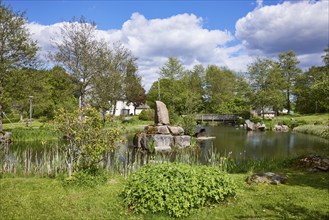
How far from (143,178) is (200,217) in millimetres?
1484

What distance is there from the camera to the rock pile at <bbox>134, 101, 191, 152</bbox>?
21.1 metres

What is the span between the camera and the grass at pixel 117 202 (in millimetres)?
6070

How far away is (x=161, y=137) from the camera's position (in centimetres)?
2150

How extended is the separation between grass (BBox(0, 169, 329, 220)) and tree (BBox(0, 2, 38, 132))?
60.1ft

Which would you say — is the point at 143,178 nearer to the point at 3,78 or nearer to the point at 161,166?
the point at 161,166

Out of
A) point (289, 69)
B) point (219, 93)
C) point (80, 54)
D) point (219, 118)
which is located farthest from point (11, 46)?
point (289, 69)

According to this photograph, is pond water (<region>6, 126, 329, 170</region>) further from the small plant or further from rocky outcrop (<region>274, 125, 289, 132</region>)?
rocky outcrop (<region>274, 125, 289, 132</region>)

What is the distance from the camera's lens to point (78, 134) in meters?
8.42

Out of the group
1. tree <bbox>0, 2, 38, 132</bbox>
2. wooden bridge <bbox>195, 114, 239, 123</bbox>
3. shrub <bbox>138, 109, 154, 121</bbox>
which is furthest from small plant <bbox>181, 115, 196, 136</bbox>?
wooden bridge <bbox>195, 114, 239, 123</bbox>

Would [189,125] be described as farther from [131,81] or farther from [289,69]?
[289,69]

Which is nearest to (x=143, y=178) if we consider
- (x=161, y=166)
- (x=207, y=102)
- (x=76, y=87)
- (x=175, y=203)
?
(x=161, y=166)

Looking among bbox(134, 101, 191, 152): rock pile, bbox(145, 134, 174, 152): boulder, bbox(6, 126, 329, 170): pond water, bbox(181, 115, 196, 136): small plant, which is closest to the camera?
bbox(6, 126, 329, 170): pond water

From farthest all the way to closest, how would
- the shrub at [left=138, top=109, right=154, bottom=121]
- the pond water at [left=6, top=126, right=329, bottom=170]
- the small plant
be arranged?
the shrub at [left=138, top=109, right=154, bottom=121] < the small plant < the pond water at [left=6, top=126, right=329, bottom=170]

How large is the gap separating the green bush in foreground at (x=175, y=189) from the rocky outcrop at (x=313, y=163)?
199 inches
